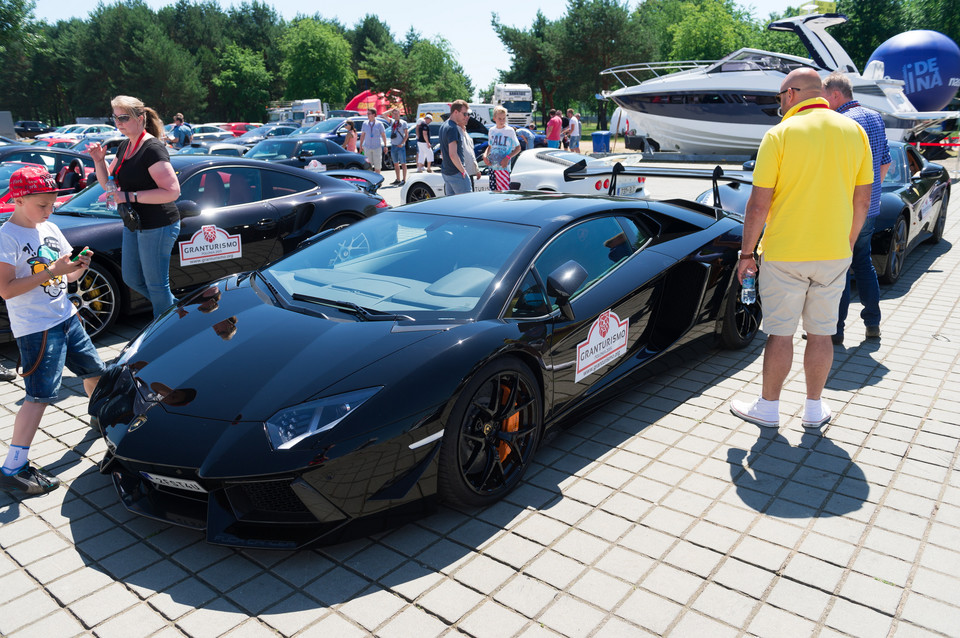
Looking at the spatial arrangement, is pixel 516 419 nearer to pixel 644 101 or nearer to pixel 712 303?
pixel 712 303

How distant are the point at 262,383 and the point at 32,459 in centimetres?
177

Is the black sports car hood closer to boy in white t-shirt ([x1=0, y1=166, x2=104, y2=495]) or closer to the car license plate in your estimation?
the car license plate

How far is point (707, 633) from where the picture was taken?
238cm

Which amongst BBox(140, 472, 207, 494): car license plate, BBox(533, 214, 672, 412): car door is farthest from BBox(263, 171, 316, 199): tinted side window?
BBox(140, 472, 207, 494): car license plate

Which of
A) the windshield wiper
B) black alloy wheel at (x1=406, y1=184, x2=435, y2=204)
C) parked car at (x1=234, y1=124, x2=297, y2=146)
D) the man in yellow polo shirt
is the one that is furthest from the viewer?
parked car at (x1=234, y1=124, x2=297, y2=146)

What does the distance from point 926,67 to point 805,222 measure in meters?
22.8

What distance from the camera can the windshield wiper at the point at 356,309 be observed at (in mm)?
3143

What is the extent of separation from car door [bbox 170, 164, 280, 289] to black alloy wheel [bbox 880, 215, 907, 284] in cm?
591

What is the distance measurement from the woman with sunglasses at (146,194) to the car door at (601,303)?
2.69 m

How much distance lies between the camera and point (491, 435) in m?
3.08

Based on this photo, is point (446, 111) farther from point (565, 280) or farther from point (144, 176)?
point (565, 280)

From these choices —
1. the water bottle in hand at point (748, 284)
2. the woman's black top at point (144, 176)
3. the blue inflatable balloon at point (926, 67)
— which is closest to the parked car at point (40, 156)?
the woman's black top at point (144, 176)

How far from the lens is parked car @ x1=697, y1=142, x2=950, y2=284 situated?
671cm

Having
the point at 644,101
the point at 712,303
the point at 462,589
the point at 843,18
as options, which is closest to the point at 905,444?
the point at 712,303
